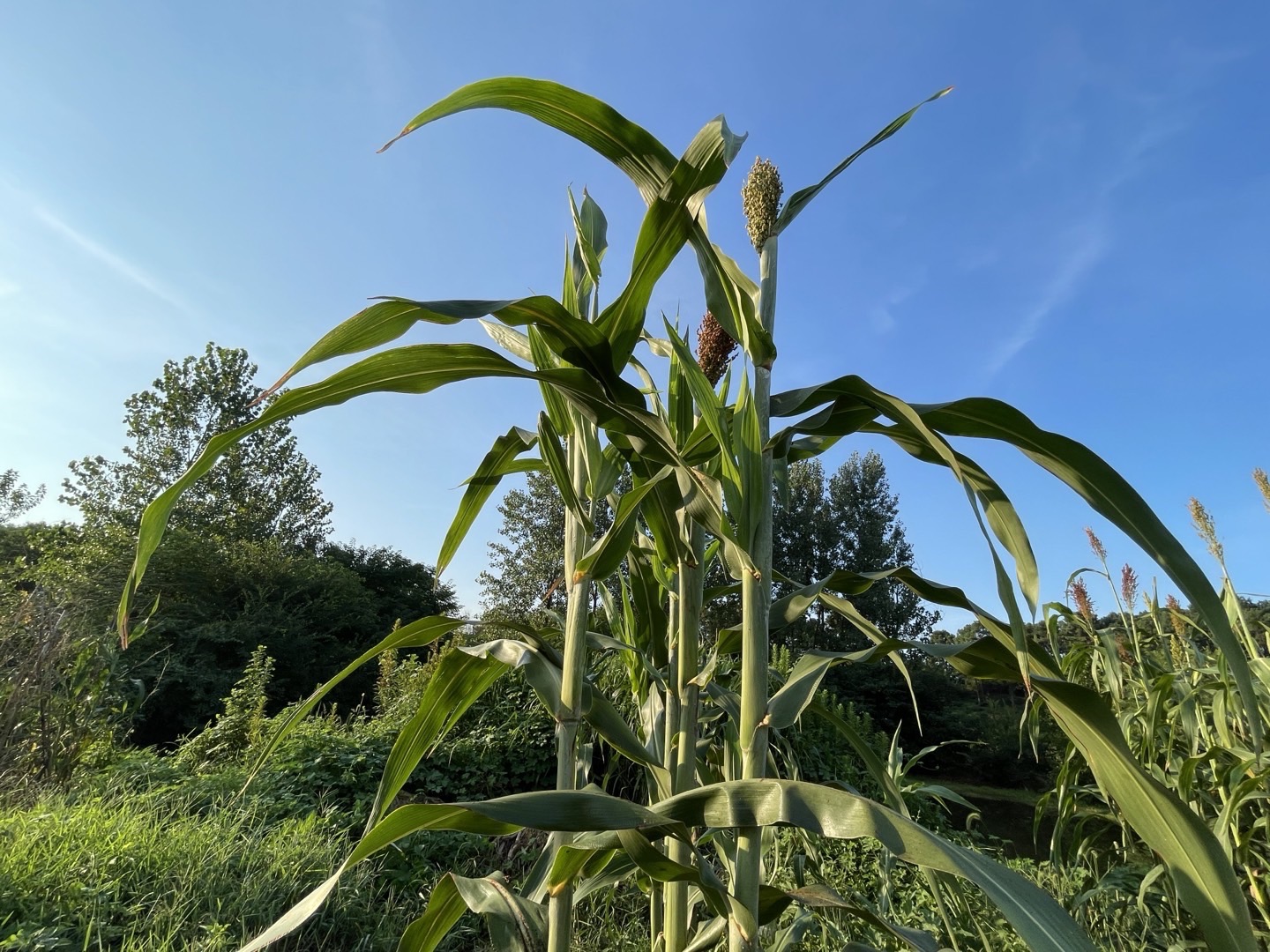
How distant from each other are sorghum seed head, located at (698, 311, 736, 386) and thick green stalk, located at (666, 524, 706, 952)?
18.0 inches

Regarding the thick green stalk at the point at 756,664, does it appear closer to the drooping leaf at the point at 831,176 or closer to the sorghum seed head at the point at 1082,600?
the drooping leaf at the point at 831,176

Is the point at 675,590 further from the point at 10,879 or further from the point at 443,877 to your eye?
the point at 10,879

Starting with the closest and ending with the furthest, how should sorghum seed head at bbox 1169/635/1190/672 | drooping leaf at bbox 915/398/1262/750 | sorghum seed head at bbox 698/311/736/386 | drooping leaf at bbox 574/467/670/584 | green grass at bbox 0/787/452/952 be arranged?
drooping leaf at bbox 915/398/1262/750, drooping leaf at bbox 574/467/670/584, sorghum seed head at bbox 698/311/736/386, green grass at bbox 0/787/452/952, sorghum seed head at bbox 1169/635/1190/672

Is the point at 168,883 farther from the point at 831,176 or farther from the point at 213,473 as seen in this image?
the point at 213,473

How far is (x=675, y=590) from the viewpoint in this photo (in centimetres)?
120

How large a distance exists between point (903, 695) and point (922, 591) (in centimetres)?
1268

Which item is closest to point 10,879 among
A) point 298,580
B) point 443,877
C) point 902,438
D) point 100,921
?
point 100,921

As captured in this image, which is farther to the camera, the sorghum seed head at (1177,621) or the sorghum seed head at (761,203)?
the sorghum seed head at (1177,621)

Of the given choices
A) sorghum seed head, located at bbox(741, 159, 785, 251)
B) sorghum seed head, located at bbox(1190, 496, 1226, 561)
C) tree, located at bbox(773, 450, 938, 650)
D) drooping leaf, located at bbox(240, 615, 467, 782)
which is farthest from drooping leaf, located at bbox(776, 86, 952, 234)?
tree, located at bbox(773, 450, 938, 650)

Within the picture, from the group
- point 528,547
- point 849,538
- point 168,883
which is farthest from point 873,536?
point 168,883

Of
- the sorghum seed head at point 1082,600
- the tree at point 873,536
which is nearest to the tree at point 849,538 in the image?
the tree at point 873,536

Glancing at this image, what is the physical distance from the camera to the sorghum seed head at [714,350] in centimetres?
138

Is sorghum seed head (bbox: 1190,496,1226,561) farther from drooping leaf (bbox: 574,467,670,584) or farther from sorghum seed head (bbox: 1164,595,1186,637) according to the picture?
drooping leaf (bbox: 574,467,670,584)

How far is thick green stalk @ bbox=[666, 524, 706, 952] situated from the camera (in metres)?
0.93
